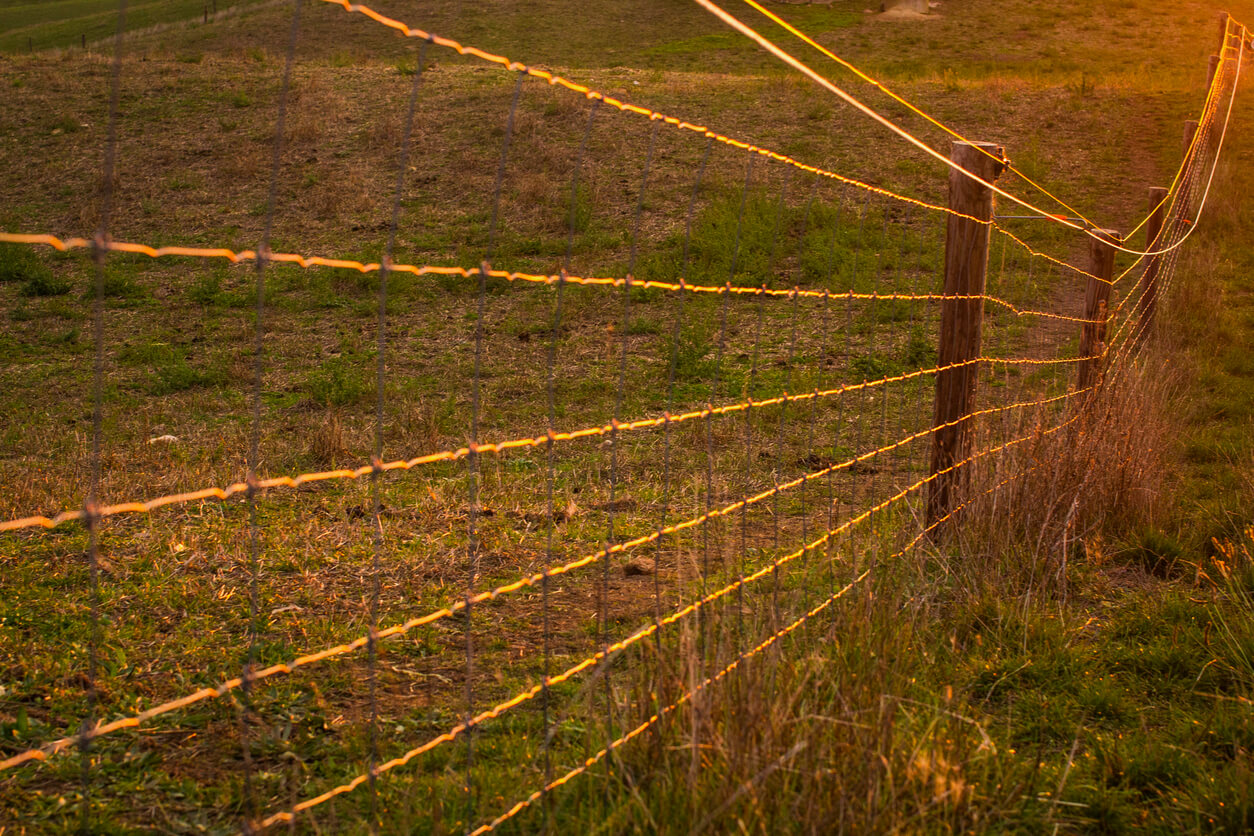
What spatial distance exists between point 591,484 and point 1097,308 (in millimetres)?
2966

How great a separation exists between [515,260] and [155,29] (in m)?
27.6

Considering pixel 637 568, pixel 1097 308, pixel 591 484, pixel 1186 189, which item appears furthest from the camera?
pixel 1186 189

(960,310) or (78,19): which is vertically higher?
(78,19)

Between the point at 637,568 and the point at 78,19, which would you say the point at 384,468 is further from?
the point at 78,19

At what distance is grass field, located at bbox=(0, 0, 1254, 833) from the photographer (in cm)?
264

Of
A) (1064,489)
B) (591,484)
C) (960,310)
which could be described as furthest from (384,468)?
(591,484)

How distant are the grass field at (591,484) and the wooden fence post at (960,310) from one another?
0.23 meters

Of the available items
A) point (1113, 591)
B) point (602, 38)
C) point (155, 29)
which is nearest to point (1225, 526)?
point (1113, 591)

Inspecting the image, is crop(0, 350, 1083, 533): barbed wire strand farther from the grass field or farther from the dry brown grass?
the dry brown grass

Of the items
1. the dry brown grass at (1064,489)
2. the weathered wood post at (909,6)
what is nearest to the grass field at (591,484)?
the dry brown grass at (1064,489)

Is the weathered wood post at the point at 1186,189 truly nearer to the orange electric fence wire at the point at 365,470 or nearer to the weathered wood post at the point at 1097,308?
the weathered wood post at the point at 1097,308

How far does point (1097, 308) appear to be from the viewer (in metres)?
5.97

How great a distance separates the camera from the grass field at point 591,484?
2637mm

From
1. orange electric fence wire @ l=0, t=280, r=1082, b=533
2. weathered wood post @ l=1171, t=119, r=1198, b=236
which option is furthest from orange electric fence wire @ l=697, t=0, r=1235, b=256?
weathered wood post @ l=1171, t=119, r=1198, b=236
